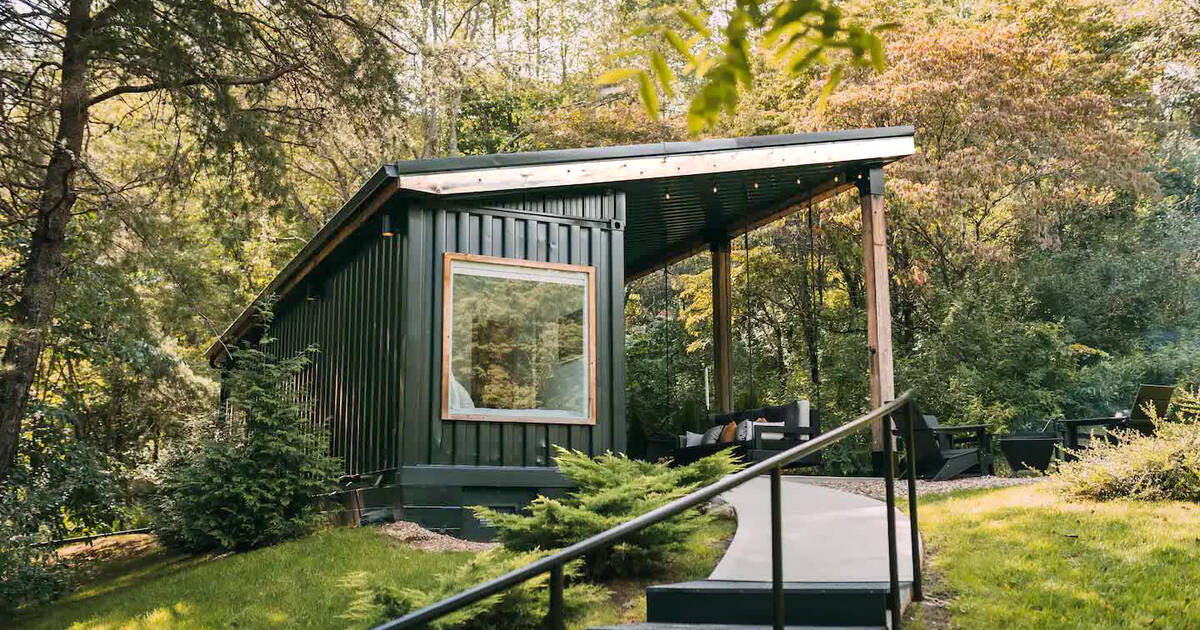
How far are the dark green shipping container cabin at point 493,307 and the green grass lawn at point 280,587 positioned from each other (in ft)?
3.24

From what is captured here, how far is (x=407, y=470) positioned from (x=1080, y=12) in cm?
1474

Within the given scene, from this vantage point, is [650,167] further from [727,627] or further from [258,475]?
[727,627]

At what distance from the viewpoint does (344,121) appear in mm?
10633

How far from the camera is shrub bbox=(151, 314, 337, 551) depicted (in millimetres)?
8297

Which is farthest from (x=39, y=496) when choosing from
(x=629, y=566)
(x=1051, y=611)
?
(x=1051, y=611)

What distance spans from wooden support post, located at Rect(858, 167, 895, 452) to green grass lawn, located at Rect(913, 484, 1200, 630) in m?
3.04

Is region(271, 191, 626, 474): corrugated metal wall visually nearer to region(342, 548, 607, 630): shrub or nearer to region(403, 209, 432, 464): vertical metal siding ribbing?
region(403, 209, 432, 464): vertical metal siding ribbing

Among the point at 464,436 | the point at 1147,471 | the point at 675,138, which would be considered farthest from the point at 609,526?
the point at 675,138

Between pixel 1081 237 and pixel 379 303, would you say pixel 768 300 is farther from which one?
pixel 379 303

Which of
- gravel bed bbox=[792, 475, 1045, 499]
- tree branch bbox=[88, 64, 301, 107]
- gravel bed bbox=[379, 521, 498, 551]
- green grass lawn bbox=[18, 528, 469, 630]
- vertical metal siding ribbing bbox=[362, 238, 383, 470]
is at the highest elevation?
tree branch bbox=[88, 64, 301, 107]

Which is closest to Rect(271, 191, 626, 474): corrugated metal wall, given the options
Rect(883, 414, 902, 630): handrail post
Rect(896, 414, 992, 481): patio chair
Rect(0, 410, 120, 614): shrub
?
Rect(0, 410, 120, 614): shrub

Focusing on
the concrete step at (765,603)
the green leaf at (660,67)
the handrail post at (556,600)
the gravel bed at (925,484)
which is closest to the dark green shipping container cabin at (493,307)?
the gravel bed at (925,484)

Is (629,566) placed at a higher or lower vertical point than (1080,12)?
lower

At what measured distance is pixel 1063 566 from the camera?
5.12 meters
